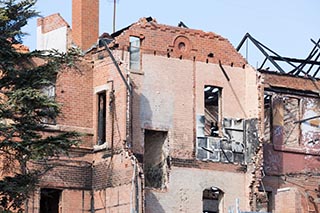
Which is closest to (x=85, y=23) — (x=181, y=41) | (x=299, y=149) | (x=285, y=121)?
(x=181, y=41)

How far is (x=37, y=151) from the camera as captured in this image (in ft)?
95.9

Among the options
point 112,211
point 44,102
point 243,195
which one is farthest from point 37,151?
point 243,195

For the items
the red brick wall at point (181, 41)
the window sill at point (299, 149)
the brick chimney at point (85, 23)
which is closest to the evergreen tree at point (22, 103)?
the red brick wall at point (181, 41)

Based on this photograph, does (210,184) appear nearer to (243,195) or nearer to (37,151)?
(243,195)

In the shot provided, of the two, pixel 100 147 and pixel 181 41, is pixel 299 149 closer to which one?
pixel 181 41

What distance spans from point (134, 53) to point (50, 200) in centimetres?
621

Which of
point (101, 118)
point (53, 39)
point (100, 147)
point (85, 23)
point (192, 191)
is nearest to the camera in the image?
point (100, 147)

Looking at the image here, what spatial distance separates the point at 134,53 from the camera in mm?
41406

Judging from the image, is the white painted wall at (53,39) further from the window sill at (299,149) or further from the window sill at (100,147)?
the window sill at (299,149)

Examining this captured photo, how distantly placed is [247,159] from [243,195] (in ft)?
4.64

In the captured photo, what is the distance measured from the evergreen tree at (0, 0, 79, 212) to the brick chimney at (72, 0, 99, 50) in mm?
12992

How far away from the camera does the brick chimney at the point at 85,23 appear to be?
142 feet

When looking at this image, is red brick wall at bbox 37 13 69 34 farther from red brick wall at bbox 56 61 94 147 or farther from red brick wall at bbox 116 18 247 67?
red brick wall at bbox 116 18 247 67

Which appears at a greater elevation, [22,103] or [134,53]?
[134,53]
